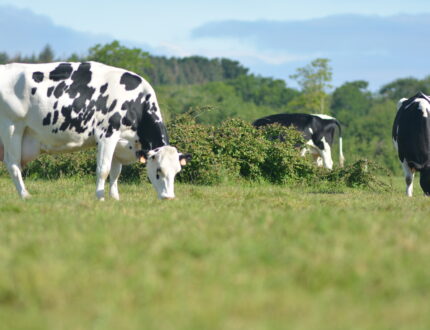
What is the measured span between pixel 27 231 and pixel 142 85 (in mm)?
5369

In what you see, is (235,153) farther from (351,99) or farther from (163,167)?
(351,99)

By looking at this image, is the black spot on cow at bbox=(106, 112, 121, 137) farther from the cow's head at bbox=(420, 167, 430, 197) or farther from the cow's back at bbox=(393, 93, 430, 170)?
the cow's head at bbox=(420, 167, 430, 197)

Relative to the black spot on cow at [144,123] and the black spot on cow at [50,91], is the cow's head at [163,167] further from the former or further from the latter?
the black spot on cow at [50,91]

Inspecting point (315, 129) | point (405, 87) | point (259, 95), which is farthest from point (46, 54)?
point (315, 129)

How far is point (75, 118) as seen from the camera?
36.1 ft

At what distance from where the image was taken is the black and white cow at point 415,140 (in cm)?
1423

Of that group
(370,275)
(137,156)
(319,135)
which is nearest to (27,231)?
(370,275)

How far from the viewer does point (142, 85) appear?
1142 cm

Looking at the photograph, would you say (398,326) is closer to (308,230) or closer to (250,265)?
(250,265)

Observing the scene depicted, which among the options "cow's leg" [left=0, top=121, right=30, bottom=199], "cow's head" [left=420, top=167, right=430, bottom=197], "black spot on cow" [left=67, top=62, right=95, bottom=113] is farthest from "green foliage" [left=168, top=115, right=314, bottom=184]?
"cow's leg" [left=0, top=121, right=30, bottom=199]

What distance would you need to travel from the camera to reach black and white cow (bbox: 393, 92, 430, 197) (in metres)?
14.2

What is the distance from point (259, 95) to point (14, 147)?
368 ft

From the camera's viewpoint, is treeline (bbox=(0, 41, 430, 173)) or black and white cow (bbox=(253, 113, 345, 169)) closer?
black and white cow (bbox=(253, 113, 345, 169))

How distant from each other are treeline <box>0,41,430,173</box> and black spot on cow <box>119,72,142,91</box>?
6.68 m
